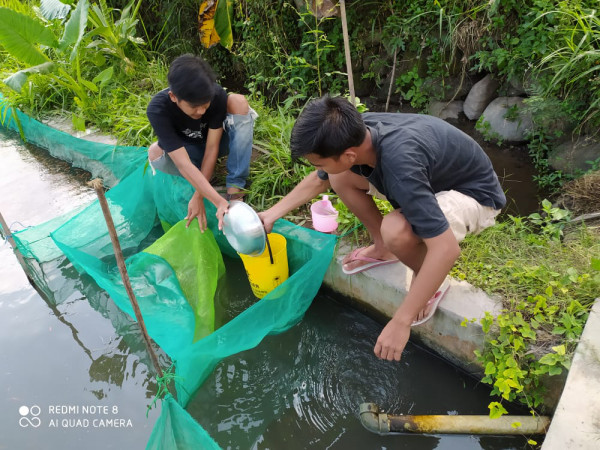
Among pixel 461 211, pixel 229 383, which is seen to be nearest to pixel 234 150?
pixel 229 383

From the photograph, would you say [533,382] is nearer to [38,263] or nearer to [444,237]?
[444,237]

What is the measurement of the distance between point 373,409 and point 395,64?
316cm

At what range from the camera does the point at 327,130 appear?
1.63 m

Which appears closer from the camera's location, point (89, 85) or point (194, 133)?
point (194, 133)

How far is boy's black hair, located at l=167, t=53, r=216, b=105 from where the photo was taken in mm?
2346

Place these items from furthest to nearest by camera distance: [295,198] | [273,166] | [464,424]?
[273,166] < [295,198] < [464,424]

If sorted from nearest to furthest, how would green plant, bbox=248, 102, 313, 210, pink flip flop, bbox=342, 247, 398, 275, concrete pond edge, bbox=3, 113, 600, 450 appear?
concrete pond edge, bbox=3, 113, 600, 450
pink flip flop, bbox=342, 247, 398, 275
green plant, bbox=248, 102, 313, 210

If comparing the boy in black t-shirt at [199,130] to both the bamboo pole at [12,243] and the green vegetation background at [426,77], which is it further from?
the bamboo pole at [12,243]

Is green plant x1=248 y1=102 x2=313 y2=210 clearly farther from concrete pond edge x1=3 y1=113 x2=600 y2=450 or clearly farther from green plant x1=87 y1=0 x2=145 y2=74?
green plant x1=87 y1=0 x2=145 y2=74

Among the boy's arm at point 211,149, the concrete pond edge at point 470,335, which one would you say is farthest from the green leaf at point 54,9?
the concrete pond edge at point 470,335

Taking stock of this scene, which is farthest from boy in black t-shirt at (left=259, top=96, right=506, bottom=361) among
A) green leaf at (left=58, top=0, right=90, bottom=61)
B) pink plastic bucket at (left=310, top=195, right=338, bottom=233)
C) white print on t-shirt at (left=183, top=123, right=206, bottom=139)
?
green leaf at (left=58, top=0, right=90, bottom=61)

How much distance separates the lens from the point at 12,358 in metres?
2.59

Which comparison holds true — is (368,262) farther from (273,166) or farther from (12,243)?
(12,243)

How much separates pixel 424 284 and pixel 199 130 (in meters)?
1.86
